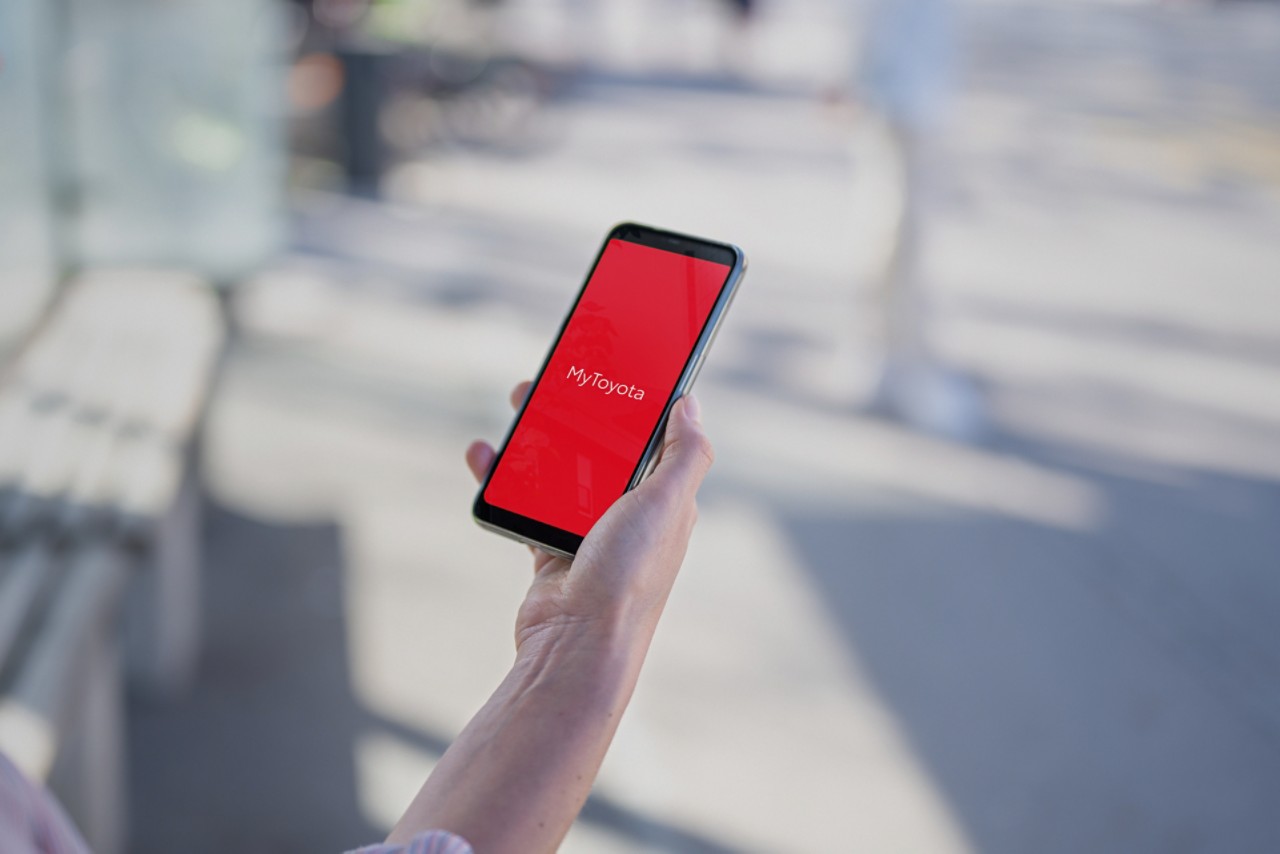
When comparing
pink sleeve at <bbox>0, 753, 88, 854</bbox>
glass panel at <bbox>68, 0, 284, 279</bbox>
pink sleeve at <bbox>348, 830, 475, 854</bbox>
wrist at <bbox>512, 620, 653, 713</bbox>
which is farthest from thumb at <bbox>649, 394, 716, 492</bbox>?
glass panel at <bbox>68, 0, 284, 279</bbox>

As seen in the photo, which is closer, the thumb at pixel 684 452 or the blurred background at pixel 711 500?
the thumb at pixel 684 452

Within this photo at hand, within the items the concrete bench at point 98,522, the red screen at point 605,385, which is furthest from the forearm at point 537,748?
the concrete bench at point 98,522

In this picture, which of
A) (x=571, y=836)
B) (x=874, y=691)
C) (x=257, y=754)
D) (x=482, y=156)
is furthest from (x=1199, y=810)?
(x=482, y=156)

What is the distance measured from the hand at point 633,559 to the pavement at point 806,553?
157cm

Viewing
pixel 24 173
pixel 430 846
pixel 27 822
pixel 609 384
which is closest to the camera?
pixel 430 846

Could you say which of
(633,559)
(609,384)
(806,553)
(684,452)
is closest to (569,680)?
(633,559)

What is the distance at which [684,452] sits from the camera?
1.37 m

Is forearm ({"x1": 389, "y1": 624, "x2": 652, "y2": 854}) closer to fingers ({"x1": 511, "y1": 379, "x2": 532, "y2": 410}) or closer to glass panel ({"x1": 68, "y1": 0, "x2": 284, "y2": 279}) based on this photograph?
fingers ({"x1": 511, "y1": 379, "x2": 532, "y2": 410})

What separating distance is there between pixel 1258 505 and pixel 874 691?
80.6 inches

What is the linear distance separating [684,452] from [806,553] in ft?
8.90

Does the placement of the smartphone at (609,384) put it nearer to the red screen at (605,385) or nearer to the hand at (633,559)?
the red screen at (605,385)

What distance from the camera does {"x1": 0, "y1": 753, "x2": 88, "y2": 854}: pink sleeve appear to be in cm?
118

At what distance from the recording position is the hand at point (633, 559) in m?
1.27

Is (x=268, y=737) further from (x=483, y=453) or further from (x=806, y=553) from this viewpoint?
(x=806, y=553)
